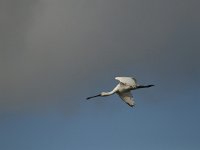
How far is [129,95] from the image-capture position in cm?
11731

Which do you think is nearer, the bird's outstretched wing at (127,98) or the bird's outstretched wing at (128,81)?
the bird's outstretched wing at (128,81)

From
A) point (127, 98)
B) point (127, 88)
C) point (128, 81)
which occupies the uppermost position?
point (128, 81)

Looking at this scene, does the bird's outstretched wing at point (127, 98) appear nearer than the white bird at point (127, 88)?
No

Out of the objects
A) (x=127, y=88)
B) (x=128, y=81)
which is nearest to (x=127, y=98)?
(x=127, y=88)

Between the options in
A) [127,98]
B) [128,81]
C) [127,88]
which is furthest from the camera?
[127,98]

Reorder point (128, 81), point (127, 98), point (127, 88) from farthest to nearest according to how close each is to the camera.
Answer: point (127, 98), point (128, 81), point (127, 88)

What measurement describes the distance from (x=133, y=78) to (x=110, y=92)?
676 cm

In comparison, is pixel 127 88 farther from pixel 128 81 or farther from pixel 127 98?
pixel 127 98

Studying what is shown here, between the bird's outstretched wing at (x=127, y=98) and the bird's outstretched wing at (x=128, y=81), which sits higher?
the bird's outstretched wing at (x=128, y=81)

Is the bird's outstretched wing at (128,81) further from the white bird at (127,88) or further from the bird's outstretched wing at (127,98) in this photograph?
the bird's outstretched wing at (127,98)

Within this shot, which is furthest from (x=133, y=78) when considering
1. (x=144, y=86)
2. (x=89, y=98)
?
(x=89, y=98)

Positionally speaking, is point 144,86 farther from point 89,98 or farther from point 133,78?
point 89,98

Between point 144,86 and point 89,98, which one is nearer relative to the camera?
point 144,86

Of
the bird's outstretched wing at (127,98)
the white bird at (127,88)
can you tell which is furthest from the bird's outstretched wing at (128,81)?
the bird's outstretched wing at (127,98)
